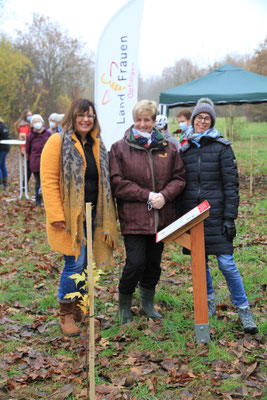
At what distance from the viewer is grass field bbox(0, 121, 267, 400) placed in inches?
107

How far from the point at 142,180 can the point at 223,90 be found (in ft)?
26.6

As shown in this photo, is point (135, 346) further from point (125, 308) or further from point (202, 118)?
point (202, 118)

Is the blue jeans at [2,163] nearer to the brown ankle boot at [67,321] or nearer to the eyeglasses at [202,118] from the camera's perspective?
the brown ankle boot at [67,321]

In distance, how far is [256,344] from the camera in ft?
10.5

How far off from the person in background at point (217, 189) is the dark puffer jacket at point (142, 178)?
0.52ft

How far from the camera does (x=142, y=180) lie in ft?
11.1

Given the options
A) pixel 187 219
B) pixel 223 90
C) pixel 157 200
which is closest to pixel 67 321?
pixel 157 200

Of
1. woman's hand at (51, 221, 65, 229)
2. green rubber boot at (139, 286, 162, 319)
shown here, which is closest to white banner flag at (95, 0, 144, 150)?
woman's hand at (51, 221, 65, 229)

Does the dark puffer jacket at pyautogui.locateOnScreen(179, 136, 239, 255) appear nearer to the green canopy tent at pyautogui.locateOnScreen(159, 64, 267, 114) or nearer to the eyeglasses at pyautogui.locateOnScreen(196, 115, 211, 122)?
the eyeglasses at pyautogui.locateOnScreen(196, 115, 211, 122)

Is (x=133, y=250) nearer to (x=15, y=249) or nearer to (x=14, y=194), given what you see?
(x=15, y=249)

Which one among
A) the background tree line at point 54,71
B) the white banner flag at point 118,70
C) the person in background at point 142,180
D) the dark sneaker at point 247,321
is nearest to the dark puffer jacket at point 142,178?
the person in background at point 142,180

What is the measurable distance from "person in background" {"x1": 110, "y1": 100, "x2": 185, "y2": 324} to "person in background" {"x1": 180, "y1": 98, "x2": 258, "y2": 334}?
160 millimetres

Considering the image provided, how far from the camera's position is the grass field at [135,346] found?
107 inches

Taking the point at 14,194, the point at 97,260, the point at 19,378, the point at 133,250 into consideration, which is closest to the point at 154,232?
the point at 133,250
